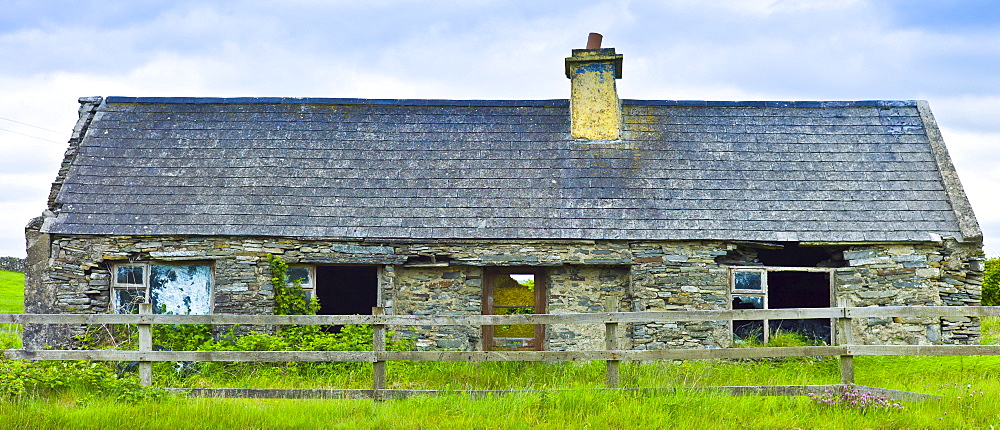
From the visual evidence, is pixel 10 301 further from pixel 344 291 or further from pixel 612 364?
pixel 612 364

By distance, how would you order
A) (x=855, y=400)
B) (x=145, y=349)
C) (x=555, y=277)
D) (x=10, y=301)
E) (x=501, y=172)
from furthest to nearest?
1. (x=10, y=301)
2. (x=501, y=172)
3. (x=555, y=277)
4. (x=145, y=349)
5. (x=855, y=400)

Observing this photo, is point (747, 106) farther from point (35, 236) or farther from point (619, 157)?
point (35, 236)

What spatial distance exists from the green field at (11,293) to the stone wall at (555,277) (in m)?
9.91

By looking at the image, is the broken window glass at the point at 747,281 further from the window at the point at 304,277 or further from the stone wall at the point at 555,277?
the window at the point at 304,277

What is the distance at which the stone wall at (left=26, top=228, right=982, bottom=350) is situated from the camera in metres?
12.9

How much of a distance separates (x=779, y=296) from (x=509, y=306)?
610 cm

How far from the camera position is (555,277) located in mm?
13242

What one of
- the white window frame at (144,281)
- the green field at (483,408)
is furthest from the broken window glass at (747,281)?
the white window frame at (144,281)

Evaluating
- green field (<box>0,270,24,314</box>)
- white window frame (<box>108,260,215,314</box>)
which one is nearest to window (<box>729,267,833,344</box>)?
white window frame (<box>108,260,215,314</box>)

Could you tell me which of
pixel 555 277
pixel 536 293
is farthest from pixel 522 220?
pixel 536 293

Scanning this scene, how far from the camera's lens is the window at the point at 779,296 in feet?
43.5

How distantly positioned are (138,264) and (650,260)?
27.0 feet

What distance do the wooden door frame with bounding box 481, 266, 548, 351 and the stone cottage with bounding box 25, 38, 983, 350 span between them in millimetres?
35

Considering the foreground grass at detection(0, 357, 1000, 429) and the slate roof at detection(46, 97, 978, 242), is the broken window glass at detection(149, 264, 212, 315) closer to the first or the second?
the slate roof at detection(46, 97, 978, 242)
